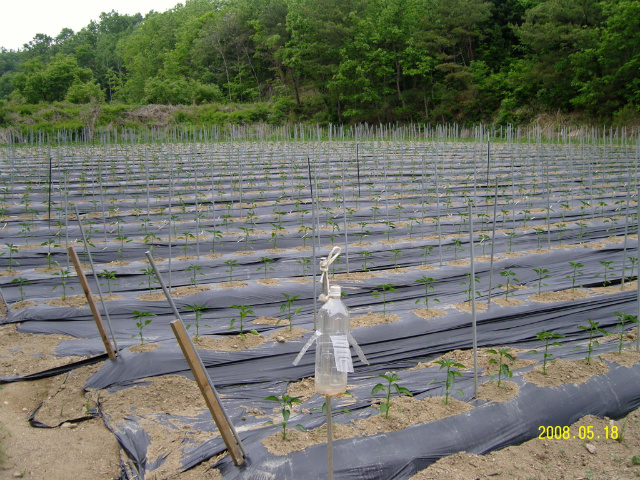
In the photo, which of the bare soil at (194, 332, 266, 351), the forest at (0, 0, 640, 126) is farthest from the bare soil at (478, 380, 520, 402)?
the forest at (0, 0, 640, 126)

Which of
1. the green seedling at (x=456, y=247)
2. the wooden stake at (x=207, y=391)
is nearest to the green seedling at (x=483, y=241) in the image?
the green seedling at (x=456, y=247)

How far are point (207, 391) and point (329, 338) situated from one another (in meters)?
0.80

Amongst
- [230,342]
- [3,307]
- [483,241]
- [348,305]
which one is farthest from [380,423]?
[483,241]

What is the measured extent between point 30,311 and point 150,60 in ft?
128

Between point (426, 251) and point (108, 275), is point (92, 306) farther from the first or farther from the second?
point (426, 251)

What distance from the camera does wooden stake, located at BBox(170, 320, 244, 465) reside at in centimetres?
177

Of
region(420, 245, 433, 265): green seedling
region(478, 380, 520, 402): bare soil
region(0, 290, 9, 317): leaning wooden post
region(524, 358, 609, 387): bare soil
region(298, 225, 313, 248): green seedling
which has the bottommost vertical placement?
region(478, 380, 520, 402): bare soil

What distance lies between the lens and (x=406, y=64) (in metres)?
24.9

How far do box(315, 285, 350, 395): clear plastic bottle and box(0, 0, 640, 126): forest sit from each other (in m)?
20.8

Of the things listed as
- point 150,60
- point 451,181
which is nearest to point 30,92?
point 150,60

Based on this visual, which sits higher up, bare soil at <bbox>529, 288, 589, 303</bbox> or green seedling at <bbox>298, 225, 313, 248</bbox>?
green seedling at <bbox>298, 225, 313, 248</bbox>

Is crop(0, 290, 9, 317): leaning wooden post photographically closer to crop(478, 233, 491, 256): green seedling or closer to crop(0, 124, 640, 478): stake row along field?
crop(0, 124, 640, 478): stake row along field

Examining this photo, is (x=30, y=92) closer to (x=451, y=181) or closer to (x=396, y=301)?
(x=451, y=181)

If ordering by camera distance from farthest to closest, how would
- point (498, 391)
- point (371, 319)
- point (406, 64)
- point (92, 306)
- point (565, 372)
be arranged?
1. point (406, 64)
2. point (371, 319)
3. point (92, 306)
4. point (565, 372)
5. point (498, 391)
